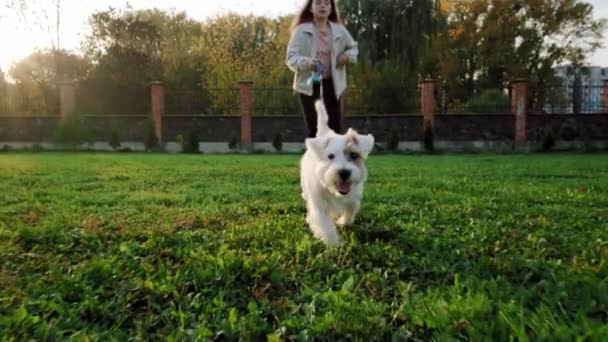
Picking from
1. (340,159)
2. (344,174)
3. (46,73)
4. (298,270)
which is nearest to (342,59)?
(340,159)

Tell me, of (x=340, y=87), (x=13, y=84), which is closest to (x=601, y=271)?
(x=340, y=87)

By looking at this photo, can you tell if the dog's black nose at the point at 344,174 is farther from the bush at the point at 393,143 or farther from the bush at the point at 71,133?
the bush at the point at 71,133

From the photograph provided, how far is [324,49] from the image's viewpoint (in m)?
5.48

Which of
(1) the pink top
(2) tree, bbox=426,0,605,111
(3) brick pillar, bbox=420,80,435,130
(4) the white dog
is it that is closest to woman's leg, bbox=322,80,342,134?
(1) the pink top

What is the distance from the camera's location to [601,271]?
2.71 meters

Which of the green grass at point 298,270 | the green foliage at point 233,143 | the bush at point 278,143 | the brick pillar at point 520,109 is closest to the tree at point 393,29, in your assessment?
the brick pillar at point 520,109

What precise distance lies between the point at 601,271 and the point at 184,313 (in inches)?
84.1

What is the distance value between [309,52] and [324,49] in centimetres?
17

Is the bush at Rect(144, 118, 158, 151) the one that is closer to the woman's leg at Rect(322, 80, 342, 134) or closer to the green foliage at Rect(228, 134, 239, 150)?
the green foliage at Rect(228, 134, 239, 150)

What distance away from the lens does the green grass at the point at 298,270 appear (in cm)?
212

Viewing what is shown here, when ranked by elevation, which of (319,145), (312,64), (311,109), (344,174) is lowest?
(344,174)

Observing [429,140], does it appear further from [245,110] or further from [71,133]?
[71,133]

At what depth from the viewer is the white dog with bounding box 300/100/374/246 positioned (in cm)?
395

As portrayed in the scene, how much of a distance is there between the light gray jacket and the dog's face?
1.27 meters
